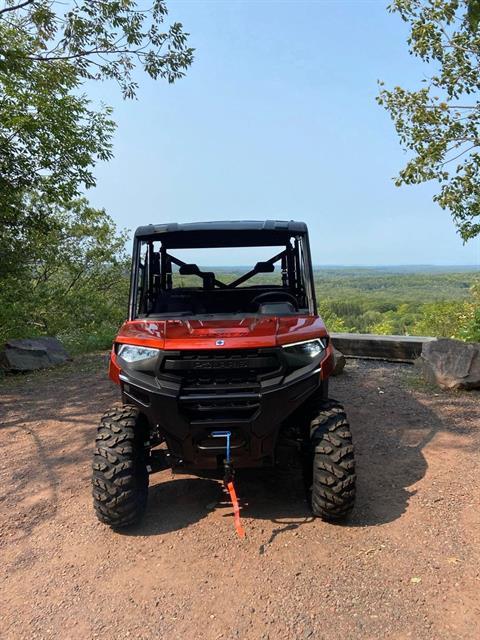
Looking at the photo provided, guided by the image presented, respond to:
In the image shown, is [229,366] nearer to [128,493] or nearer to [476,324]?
[128,493]

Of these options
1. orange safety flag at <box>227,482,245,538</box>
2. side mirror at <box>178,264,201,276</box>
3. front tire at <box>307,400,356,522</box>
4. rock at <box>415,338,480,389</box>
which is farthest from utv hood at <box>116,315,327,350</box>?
rock at <box>415,338,480,389</box>

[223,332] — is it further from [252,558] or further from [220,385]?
[252,558]

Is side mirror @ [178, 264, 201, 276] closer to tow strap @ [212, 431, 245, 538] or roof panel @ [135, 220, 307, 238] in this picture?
roof panel @ [135, 220, 307, 238]

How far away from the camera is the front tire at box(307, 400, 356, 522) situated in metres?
3.02

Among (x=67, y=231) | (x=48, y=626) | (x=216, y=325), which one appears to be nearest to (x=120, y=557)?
(x=48, y=626)

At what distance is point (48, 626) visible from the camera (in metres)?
2.38

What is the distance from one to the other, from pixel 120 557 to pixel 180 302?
75.3 inches

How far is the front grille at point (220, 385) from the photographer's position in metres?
2.92

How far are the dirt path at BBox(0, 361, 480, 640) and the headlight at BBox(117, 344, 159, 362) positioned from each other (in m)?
1.12

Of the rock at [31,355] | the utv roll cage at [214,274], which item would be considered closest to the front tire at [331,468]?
the utv roll cage at [214,274]

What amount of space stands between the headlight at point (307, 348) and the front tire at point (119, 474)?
1.12m

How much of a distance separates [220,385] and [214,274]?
1.86 metres

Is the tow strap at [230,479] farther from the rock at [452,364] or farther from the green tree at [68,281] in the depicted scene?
the green tree at [68,281]

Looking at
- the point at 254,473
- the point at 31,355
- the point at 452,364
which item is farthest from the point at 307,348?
the point at 31,355
